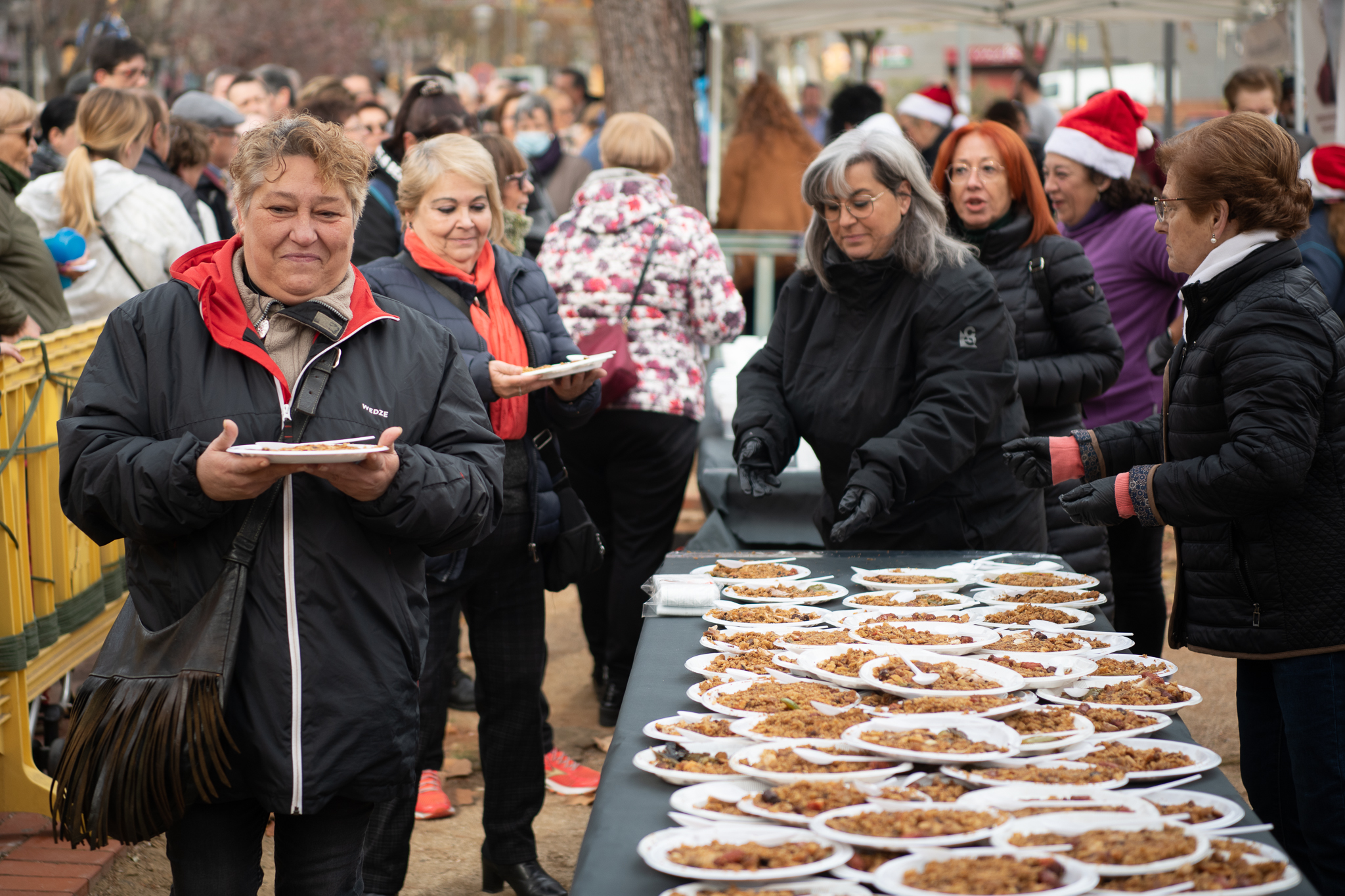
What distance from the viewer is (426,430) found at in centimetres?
282

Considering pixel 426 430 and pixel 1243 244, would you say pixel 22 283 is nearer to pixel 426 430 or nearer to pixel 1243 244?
pixel 426 430

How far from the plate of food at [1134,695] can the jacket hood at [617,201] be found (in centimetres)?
337

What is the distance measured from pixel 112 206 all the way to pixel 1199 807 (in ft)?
17.7

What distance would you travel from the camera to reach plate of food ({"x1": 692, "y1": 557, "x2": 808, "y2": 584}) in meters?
3.74

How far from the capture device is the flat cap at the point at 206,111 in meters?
7.60

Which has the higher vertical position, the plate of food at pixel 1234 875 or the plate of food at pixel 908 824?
the plate of food at pixel 908 824

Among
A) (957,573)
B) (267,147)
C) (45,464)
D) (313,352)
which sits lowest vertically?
(957,573)

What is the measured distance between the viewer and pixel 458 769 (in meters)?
5.39

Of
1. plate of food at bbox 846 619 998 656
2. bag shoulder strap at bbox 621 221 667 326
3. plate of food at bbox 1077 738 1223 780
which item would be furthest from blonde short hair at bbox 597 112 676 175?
plate of food at bbox 1077 738 1223 780

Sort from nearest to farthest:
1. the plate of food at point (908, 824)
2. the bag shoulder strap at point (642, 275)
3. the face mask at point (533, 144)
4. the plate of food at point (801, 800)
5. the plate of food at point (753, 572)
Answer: the plate of food at point (908, 824) → the plate of food at point (801, 800) → the plate of food at point (753, 572) → the bag shoulder strap at point (642, 275) → the face mask at point (533, 144)

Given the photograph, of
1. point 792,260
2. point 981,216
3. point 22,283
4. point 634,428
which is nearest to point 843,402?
point 981,216

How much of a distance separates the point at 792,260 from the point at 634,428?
12.9 feet

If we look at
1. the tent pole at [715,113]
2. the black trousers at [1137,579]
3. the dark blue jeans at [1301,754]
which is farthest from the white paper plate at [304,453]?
the tent pole at [715,113]

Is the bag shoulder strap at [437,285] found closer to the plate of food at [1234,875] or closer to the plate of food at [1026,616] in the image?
the plate of food at [1026,616]
